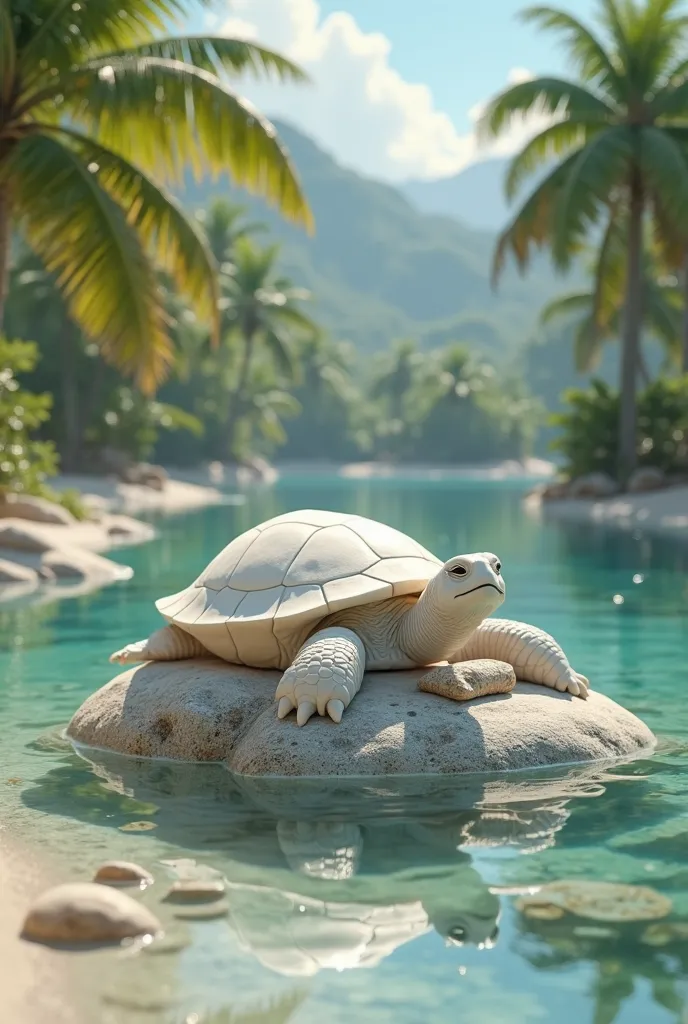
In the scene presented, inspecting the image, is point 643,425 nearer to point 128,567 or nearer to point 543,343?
point 128,567

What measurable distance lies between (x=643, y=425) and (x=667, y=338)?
7708 millimetres

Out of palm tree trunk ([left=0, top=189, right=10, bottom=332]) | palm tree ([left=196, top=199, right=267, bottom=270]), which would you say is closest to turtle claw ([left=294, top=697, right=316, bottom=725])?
palm tree trunk ([left=0, top=189, right=10, bottom=332])

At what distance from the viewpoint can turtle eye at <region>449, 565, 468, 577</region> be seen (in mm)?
5793

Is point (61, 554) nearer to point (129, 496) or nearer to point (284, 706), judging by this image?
point (284, 706)

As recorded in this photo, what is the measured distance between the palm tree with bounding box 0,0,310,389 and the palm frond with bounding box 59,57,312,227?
1 cm

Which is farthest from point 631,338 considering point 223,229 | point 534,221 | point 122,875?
point 223,229

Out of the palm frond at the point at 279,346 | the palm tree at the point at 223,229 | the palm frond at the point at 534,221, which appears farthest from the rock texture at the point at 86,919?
the palm tree at the point at 223,229

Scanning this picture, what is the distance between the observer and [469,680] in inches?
235

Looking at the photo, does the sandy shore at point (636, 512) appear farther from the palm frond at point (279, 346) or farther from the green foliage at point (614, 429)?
the palm frond at point (279, 346)

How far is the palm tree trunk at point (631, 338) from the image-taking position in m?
26.2

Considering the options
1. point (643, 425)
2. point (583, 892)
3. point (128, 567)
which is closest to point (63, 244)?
point (128, 567)

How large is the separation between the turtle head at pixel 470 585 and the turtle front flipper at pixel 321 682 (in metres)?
0.54

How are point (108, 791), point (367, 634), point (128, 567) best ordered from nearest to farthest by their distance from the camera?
point (108, 791), point (367, 634), point (128, 567)

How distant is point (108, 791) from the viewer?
5480 mm
